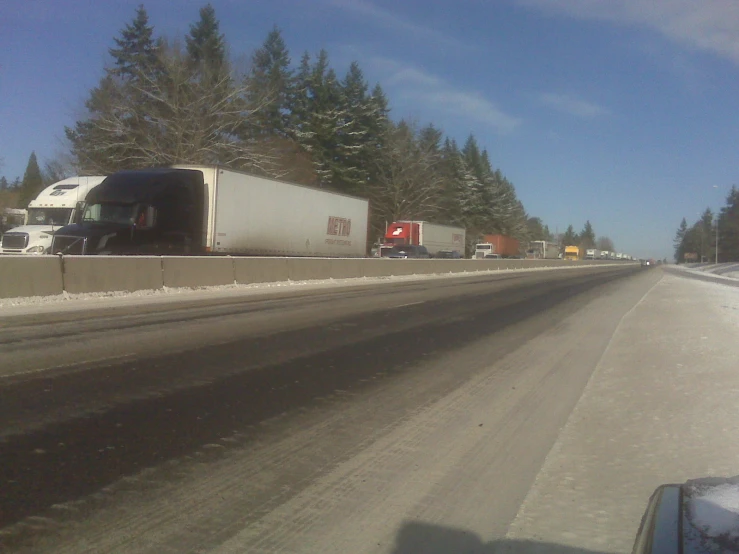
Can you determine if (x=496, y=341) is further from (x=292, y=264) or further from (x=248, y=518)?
(x=292, y=264)

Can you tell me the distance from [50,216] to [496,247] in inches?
2347

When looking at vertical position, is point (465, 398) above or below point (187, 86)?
below

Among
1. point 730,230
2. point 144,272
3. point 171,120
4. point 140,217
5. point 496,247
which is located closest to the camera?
point 144,272

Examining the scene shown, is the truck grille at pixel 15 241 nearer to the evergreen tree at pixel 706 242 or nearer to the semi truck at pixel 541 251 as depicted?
the semi truck at pixel 541 251

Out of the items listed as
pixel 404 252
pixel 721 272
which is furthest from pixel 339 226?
pixel 721 272

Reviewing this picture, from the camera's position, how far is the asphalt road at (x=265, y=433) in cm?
427

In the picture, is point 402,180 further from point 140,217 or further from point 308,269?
point 140,217

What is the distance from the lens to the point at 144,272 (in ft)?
61.7

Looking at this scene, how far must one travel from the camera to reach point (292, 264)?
25.8 meters

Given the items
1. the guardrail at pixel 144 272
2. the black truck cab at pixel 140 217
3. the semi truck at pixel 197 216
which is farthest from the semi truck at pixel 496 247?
the black truck cab at pixel 140 217

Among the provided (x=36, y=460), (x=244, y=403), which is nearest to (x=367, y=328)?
(x=244, y=403)

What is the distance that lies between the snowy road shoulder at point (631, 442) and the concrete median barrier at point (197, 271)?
41.8ft

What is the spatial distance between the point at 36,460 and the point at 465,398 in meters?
4.74

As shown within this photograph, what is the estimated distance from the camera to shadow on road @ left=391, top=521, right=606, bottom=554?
407 cm
